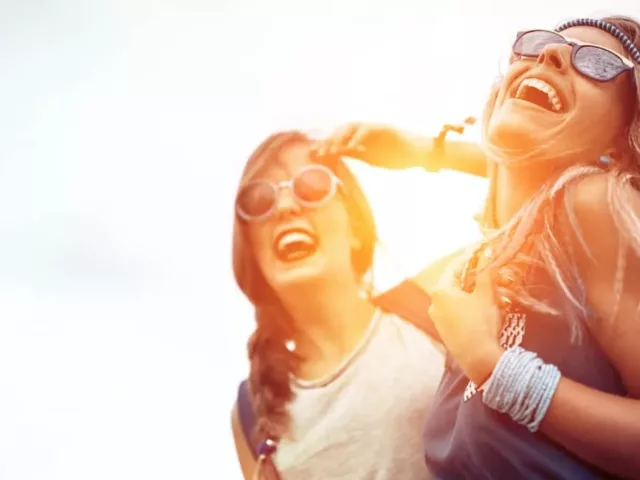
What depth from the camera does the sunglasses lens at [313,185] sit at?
1.81 m

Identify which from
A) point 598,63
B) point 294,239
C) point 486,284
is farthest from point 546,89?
point 294,239

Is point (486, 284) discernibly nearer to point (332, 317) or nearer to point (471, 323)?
point (471, 323)

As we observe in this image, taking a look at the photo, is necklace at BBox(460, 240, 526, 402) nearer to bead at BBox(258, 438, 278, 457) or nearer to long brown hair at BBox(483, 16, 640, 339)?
long brown hair at BBox(483, 16, 640, 339)

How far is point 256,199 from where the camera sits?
1.84m

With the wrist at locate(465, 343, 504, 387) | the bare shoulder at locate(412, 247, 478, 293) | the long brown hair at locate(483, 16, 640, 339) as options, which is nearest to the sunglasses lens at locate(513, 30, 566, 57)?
the long brown hair at locate(483, 16, 640, 339)

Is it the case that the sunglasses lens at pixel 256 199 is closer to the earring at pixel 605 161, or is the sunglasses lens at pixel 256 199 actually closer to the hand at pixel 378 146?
the hand at pixel 378 146

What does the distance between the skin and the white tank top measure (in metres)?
0.17

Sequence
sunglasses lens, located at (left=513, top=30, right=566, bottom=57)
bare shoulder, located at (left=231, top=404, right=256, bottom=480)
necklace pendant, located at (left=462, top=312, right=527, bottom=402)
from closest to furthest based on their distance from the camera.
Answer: necklace pendant, located at (left=462, top=312, right=527, bottom=402), sunglasses lens, located at (left=513, top=30, right=566, bottom=57), bare shoulder, located at (left=231, top=404, right=256, bottom=480)

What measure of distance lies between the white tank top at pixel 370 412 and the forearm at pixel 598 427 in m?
0.31

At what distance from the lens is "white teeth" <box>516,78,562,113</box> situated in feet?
5.06

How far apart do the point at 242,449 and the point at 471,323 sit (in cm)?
62

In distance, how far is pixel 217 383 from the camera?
194cm

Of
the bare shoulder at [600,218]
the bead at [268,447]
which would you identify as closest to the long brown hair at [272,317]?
the bead at [268,447]

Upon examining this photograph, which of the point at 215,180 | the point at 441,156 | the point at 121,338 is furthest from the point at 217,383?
the point at 441,156
